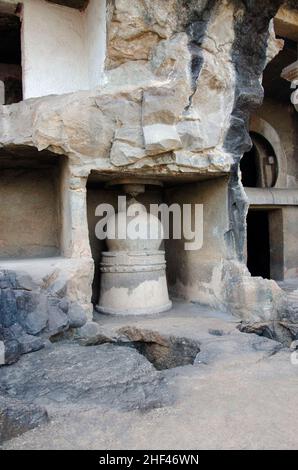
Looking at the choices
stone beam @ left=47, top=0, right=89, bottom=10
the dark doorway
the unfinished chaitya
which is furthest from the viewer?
the dark doorway

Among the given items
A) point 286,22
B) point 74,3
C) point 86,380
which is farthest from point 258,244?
point 86,380

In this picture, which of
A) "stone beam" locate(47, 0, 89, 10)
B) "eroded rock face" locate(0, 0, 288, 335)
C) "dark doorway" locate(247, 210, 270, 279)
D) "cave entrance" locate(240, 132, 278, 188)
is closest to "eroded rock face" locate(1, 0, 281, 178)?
"eroded rock face" locate(0, 0, 288, 335)

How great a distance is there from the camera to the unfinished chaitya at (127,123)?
362 cm

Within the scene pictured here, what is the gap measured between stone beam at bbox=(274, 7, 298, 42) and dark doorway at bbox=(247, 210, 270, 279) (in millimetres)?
3713

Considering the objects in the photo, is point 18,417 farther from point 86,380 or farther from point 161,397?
point 161,397

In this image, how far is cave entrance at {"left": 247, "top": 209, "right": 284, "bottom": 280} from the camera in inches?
291

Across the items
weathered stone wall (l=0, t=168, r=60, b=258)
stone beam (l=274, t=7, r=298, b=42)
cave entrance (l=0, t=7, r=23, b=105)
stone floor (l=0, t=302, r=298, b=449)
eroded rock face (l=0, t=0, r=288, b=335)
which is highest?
stone beam (l=274, t=7, r=298, b=42)

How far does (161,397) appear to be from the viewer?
2.17 meters

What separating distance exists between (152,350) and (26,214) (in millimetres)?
2400

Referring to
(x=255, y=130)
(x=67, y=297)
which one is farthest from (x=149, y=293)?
(x=255, y=130)

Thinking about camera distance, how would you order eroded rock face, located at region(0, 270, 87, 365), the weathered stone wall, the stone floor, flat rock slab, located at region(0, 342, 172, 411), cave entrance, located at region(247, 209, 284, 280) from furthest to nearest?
cave entrance, located at region(247, 209, 284, 280)
the weathered stone wall
eroded rock face, located at region(0, 270, 87, 365)
flat rock slab, located at region(0, 342, 172, 411)
the stone floor

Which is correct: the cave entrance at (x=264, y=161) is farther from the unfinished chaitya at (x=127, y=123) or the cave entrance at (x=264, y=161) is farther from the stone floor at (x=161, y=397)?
the stone floor at (x=161, y=397)

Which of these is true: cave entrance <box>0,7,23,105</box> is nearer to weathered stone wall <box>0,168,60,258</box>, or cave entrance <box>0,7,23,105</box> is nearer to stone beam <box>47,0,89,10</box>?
stone beam <box>47,0,89,10</box>

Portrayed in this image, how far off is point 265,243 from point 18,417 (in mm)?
7743
